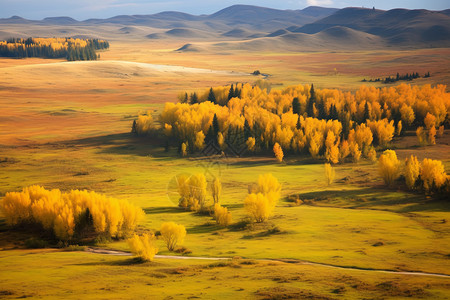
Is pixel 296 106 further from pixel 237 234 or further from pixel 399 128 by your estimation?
pixel 237 234

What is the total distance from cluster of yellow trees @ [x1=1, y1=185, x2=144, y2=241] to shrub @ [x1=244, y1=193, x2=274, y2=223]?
13922 millimetres

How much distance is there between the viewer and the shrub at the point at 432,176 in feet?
240

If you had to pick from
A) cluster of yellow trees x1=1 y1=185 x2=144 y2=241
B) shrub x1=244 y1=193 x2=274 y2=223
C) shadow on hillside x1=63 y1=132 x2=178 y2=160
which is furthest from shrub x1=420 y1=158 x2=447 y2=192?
shadow on hillside x1=63 y1=132 x2=178 y2=160

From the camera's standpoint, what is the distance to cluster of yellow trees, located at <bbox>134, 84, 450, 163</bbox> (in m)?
111

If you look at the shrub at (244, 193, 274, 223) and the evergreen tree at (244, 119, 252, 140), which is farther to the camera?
the evergreen tree at (244, 119, 252, 140)

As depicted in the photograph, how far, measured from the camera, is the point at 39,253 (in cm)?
4959

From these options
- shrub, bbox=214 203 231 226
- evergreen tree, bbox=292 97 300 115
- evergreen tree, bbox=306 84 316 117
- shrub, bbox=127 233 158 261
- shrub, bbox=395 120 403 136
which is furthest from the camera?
evergreen tree, bbox=306 84 316 117

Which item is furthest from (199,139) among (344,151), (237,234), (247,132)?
(237,234)

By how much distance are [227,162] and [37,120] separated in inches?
2782

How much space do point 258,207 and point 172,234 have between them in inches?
603

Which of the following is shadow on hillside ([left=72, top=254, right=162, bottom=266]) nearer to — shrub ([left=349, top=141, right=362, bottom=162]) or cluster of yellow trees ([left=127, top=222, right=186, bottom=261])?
cluster of yellow trees ([left=127, top=222, right=186, bottom=261])

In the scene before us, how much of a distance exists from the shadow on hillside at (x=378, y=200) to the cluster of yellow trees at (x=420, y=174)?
2.09 m

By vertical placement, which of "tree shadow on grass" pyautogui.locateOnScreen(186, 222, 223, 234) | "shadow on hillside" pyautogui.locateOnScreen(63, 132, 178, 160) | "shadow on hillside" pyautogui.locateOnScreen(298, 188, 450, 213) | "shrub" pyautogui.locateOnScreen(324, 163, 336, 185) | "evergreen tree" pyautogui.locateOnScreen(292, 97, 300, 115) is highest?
"evergreen tree" pyautogui.locateOnScreen(292, 97, 300, 115)

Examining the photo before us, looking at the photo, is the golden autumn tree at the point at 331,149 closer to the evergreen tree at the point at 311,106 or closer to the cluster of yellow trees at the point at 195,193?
the evergreen tree at the point at 311,106
